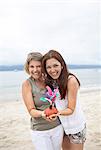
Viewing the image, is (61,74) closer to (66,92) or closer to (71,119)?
(66,92)

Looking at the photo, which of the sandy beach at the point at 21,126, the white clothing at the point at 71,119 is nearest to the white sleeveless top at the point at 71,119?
the white clothing at the point at 71,119

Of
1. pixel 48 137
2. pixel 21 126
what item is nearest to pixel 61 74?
pixel 48 137

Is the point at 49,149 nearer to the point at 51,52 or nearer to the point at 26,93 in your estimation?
the point at 26,93

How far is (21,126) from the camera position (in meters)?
3.23

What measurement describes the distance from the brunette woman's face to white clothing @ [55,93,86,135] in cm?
13

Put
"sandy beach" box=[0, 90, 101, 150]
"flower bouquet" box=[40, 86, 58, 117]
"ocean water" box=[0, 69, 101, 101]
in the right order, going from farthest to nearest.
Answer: "ocean water" box=[0, 69, 101, 101]
"sandy beach" box=[0, 90, 101, 150]
"flower bouquet" box=[40, 86, 58, 117]

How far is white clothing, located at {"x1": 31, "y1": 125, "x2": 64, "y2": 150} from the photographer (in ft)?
5.05

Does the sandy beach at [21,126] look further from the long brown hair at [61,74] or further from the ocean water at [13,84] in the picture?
the long brown hair at [61,74]

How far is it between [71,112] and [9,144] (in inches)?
49.8

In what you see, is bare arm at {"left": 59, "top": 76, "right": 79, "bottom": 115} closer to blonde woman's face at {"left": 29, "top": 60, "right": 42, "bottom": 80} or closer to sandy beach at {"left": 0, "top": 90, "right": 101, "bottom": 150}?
blonde woman's face at {"left": 29, "top": 60, "right": 42, "bottom": 80}

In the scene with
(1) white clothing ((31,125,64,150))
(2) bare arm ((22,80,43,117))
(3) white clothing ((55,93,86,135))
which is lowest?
(1) white clothing ((31,125,64,150))

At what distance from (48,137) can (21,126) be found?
5.65ft

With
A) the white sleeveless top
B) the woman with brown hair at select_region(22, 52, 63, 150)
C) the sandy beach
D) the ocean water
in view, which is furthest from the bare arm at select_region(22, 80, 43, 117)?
the ocean water

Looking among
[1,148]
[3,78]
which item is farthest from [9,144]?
[3,78]
